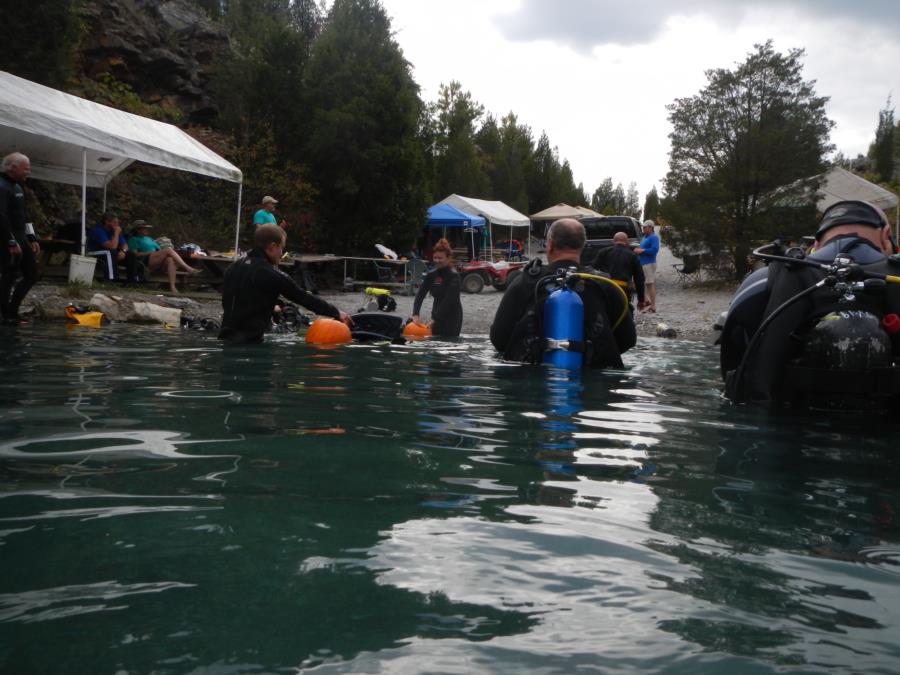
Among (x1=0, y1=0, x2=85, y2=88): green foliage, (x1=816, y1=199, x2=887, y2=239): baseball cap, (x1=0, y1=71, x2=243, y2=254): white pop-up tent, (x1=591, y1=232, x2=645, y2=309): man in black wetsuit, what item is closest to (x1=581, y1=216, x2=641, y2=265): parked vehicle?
(x1=0, y1=71, x2=243, y2=254): white pop-up tent

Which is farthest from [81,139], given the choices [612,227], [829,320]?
[612,227]

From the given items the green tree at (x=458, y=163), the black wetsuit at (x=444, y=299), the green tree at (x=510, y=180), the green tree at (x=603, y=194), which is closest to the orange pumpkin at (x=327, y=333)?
the black wetsuit at (x=444, y=299)

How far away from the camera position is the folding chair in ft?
83.2

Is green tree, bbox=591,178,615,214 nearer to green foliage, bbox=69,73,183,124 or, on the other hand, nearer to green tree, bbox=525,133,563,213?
green tree, bbox=525,133,563,213

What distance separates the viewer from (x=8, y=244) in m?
9.53

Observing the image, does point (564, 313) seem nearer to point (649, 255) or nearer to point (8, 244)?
point (8, 244)

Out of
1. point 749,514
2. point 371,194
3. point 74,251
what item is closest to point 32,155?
point 74,251

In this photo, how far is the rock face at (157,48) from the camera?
28.1 meters

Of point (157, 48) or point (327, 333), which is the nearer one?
point (327, 333)

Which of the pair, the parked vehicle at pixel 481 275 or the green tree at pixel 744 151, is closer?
the green tree at pixel 744 151

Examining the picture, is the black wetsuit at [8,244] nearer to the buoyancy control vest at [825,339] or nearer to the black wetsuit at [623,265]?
the black wetsuit at [623,265]

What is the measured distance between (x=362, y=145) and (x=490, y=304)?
11804 mm

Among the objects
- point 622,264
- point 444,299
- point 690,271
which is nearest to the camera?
point 444,299

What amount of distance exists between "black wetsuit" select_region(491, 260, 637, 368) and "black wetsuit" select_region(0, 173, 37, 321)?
6272 mm
